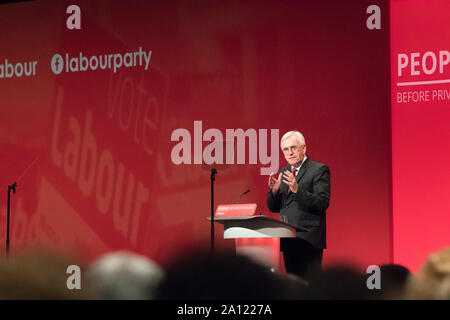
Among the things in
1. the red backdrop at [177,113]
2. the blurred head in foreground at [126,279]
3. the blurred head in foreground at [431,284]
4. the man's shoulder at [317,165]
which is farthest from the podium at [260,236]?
the red backdrop at [177,113]

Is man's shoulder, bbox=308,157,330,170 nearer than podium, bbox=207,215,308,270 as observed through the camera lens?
→ No

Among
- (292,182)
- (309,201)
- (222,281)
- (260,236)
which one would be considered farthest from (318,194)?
(222,281)

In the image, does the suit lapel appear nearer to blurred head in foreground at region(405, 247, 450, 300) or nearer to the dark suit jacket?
the dark suit jacket

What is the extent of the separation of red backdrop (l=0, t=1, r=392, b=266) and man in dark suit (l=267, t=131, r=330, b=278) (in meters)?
1.00

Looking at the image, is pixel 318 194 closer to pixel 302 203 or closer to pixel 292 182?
Result: pixel 302 203

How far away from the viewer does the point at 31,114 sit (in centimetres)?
700

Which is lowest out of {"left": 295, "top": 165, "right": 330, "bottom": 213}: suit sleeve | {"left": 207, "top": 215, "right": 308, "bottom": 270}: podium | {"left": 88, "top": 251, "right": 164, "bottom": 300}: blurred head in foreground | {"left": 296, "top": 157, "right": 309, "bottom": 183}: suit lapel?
{"left": 88, "top": 251, "right": 164, "bottom": 300}: blurred head in foreground

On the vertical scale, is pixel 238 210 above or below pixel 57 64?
below

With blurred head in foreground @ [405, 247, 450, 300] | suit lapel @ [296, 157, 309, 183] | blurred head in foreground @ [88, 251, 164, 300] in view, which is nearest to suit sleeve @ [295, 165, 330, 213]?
suit lapel @ [296, 157, 309, 183]

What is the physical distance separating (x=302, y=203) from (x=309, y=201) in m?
0.06

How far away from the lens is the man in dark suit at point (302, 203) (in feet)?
16.6

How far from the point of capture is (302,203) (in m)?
5.07

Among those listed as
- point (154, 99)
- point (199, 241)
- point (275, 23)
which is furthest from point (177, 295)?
point (275, 23)

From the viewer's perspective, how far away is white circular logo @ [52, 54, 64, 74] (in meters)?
6.88
